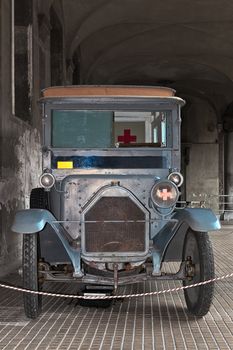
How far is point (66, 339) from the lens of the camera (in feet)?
15.3

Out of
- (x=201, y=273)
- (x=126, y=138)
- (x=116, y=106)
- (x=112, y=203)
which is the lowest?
(x=201, y=273)

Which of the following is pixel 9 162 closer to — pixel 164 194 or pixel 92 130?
pixel 92 130

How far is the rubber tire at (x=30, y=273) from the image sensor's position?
205 inches

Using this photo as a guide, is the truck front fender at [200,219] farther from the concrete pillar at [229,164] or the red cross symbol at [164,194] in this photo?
the concrete pillar at [229,164]

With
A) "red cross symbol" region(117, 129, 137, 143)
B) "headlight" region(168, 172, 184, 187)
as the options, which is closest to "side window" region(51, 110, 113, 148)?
"red cross symbol" region(117, 129, 137, 143)

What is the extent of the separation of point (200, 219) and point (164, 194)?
1.37ft

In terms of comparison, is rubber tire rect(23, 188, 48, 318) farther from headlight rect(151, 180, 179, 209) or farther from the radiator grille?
headlight rect(151, 180, 179, 209)

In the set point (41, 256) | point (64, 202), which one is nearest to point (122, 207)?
point (64, 202)

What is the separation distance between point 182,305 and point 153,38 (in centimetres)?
1278

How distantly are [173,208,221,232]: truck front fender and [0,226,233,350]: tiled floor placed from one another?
88cm

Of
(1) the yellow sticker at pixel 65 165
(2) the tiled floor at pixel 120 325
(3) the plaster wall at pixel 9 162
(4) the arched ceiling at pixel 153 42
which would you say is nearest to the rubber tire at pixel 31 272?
(2) the tiled floor at pixel 120 325

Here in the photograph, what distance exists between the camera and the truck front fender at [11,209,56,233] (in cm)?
516

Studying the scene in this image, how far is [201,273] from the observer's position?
5.24 meters

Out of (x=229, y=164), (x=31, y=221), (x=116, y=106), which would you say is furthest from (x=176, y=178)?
(x=229, y=164)
